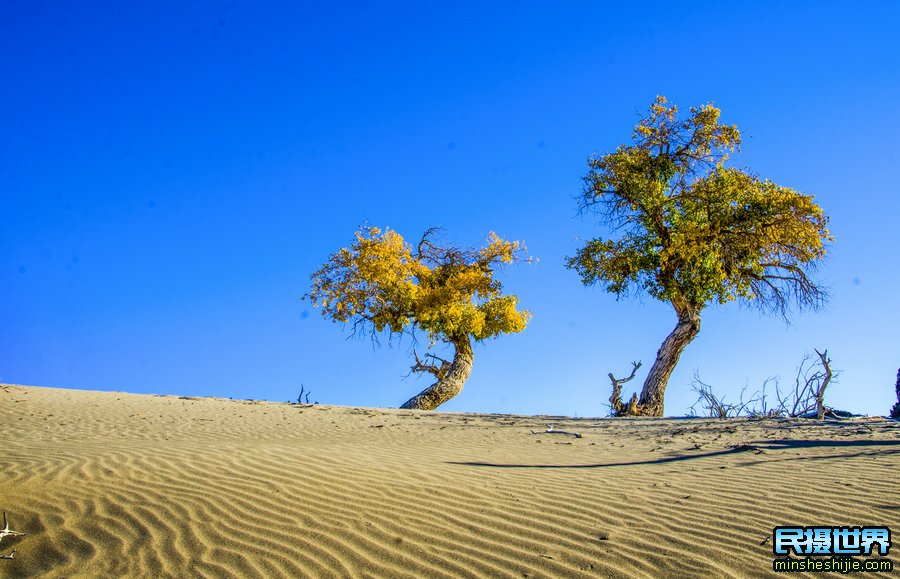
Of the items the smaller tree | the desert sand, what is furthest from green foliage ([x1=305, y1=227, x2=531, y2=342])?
the desert sand

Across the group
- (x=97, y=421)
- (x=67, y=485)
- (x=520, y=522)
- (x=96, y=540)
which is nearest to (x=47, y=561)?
(x=96, y=540)

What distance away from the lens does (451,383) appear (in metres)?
24.3

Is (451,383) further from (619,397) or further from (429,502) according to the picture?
(429,502)

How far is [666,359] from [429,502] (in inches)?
605

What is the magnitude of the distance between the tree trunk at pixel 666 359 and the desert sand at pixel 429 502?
9.14 m

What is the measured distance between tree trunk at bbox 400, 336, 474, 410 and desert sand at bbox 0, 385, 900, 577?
12.9 metres

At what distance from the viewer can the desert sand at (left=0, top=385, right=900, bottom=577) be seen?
5246mm

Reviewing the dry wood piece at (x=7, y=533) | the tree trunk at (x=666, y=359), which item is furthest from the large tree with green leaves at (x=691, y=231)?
the dry wood piece at (x=7, y=533)

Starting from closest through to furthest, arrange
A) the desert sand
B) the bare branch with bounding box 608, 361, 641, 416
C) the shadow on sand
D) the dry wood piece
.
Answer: the desert sand, the dry wood piece, the shadow on sand, the bare branch with bounding box 608, 361, 641, 416

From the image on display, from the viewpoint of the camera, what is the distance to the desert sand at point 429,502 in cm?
525

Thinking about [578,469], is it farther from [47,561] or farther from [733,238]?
[733,238]

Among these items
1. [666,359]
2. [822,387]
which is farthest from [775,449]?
[666,359]

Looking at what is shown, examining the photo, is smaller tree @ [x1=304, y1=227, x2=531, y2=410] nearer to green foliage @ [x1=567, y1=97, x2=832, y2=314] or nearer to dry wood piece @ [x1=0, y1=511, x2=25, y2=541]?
green foliage @ [x1=567, y1=97, x2=832, y2=314]

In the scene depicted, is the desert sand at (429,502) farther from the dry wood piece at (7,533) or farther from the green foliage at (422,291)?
the green foliage at (422,291)
